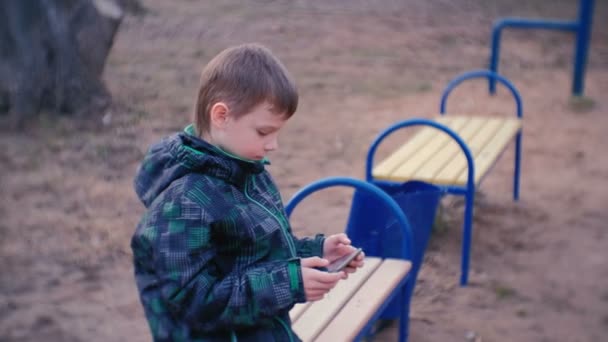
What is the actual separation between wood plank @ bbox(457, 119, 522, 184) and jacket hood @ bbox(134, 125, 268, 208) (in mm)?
1973

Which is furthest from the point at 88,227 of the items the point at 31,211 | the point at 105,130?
the point at 105,130

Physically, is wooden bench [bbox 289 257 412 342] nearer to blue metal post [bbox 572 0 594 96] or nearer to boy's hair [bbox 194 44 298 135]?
boy's hair [bbox 194 44 298 135]

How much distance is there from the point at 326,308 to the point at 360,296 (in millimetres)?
137

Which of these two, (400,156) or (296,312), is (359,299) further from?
(400,156)

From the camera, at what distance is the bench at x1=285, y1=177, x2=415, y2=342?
2.12 meters

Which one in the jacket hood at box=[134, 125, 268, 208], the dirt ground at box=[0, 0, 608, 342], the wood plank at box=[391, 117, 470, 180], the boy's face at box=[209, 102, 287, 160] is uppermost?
the boy's face at box=[209, 102, 287, 160]

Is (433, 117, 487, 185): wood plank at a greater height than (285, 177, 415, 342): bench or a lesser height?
greater

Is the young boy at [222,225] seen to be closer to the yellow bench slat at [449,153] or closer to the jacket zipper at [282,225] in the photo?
the jacket zipper at [282,225]

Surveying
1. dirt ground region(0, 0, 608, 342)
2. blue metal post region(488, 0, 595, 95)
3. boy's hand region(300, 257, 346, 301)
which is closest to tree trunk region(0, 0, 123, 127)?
dirt ground region(0, 0, 608, 342)

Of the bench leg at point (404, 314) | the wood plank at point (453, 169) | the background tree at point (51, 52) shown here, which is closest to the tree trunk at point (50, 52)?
the background tree at point (51, 52)

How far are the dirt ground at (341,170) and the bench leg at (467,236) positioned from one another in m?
0.07

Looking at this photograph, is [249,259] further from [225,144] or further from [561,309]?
[561,309]

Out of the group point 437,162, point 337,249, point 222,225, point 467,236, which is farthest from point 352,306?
point 437,162

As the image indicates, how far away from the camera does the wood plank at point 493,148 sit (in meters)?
3.49
